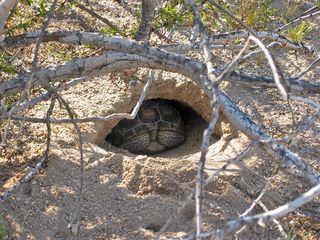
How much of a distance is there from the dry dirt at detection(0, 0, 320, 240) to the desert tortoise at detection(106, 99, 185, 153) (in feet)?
2.80

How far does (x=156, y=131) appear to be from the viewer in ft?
17.9

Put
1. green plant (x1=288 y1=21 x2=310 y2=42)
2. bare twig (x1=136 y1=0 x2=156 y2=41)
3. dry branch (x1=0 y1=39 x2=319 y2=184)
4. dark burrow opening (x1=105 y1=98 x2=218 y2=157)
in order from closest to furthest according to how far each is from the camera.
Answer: dry branch (x1=0 y1=39 x2=319 y2=184), bare twig (x1=136 y1=0 x2=156 y2=41), green plant (x1=288 y1=21 x2=310 y2=42), dark burrow opening (x1=105 y1=98 x2=218 y2=157)

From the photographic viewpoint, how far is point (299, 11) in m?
5.29

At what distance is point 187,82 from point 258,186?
50.1 inches

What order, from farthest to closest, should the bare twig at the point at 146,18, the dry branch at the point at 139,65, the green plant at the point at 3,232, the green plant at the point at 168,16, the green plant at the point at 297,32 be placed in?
the green plant at the point at 297,32 < the green plant at the point at 168,16 < the bare twig at the point at 146,18 < the green plant at the point at 3,232 < the dry branch at the point at 139,65

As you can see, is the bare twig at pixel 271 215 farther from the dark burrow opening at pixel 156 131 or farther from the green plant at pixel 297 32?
the dark burrow opening at pixel 156 131

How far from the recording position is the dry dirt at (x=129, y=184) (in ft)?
10.6

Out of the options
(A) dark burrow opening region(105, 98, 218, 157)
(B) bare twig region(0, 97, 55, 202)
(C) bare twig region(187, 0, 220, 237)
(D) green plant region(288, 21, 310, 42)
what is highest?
(D) green plant region(288, 21, 310, 42)

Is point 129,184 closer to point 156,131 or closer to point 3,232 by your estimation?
point 3,232

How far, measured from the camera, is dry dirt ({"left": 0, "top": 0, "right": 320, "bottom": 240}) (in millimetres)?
3238

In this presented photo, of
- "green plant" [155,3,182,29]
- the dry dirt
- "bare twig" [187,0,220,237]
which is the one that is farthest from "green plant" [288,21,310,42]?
"bare twig" [187,0,220,237]

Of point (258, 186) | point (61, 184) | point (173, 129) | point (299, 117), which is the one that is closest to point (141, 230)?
point (61, 184)

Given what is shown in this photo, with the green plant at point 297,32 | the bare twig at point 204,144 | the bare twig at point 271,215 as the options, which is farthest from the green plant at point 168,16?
the bare twig at point 271,215

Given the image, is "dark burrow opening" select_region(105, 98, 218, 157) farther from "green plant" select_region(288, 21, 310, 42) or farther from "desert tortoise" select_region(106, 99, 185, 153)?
"green plant" select_region(288, 21, 310, 42)
